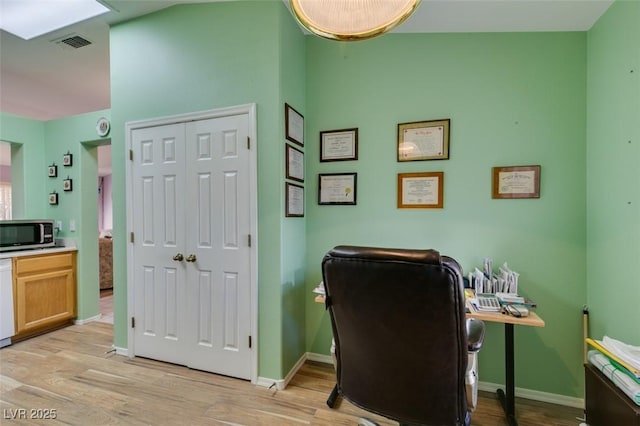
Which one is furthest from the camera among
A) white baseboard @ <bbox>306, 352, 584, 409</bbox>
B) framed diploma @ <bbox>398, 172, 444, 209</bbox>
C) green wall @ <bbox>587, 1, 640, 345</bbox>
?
framed diploma @ <bbox>398, 172, 444, 209</bbox>

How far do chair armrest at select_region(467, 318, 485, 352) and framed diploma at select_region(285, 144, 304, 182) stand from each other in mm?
1530

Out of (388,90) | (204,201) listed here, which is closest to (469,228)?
(388,90)

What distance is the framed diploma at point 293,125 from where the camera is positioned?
213 centimetres

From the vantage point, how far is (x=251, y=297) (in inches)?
82.6

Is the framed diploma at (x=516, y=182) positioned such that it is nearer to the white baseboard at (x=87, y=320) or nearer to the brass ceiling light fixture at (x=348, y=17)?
the brass ceiling light fixture at (x=348, y=17)

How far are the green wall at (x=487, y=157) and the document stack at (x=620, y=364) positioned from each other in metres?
0.52

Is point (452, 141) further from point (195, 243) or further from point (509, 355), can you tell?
point (195, 243)

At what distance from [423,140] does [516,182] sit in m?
0.72

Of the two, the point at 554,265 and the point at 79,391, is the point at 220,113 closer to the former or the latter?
the point at 79,391

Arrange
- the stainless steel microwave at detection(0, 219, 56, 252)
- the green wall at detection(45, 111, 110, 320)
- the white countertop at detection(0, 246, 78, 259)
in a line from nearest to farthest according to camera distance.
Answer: the white countertop at detection(0, 246, 78, 259)
the stainless steel microwave at detection(0, 219, 56, 252)
the green wall at detection(45, 111, 110, 320)

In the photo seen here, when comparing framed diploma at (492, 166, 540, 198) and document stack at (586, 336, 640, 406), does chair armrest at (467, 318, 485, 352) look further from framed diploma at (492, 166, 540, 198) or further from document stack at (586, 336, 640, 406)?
framed diploma at (492, 166, 540, 198)

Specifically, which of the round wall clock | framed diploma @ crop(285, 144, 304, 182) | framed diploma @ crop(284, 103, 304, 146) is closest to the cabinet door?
the round wall clock

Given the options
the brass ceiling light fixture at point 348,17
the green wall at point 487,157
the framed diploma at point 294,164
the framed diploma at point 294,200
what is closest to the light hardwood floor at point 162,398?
the green wall at point 487,157

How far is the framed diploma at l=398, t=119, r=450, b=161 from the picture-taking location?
2148mm
